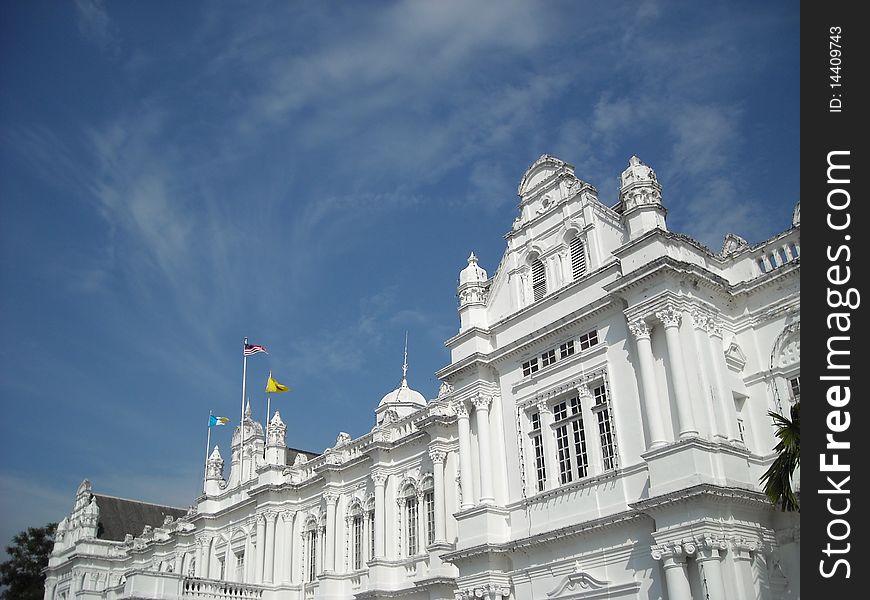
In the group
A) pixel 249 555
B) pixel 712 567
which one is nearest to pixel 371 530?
pixel 249 555

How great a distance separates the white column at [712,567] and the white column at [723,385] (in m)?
2.95

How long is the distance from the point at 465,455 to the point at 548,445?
10.5ft

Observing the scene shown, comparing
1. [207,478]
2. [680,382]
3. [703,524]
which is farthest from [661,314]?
[207,478]

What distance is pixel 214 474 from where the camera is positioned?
4281 cm

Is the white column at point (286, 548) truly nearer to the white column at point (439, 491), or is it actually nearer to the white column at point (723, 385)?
the white column at point (439, 491)

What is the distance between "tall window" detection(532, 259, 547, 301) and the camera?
2467 centimetres

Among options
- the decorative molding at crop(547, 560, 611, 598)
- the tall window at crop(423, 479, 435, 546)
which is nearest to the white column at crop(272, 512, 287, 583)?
the tall window at crop(423, 479, 435, 546)

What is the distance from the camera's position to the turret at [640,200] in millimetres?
21234

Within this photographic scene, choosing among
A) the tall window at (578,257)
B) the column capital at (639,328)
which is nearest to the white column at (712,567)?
the column capital at (639,328)

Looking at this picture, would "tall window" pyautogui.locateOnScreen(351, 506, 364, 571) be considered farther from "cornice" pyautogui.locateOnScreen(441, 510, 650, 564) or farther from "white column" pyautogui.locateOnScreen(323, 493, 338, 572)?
"cornice" pyautogui.locateOnScreen(441, 510, 650, 564)

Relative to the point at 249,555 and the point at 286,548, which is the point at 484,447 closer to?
the point at 286,548

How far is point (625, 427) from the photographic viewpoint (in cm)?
2020
